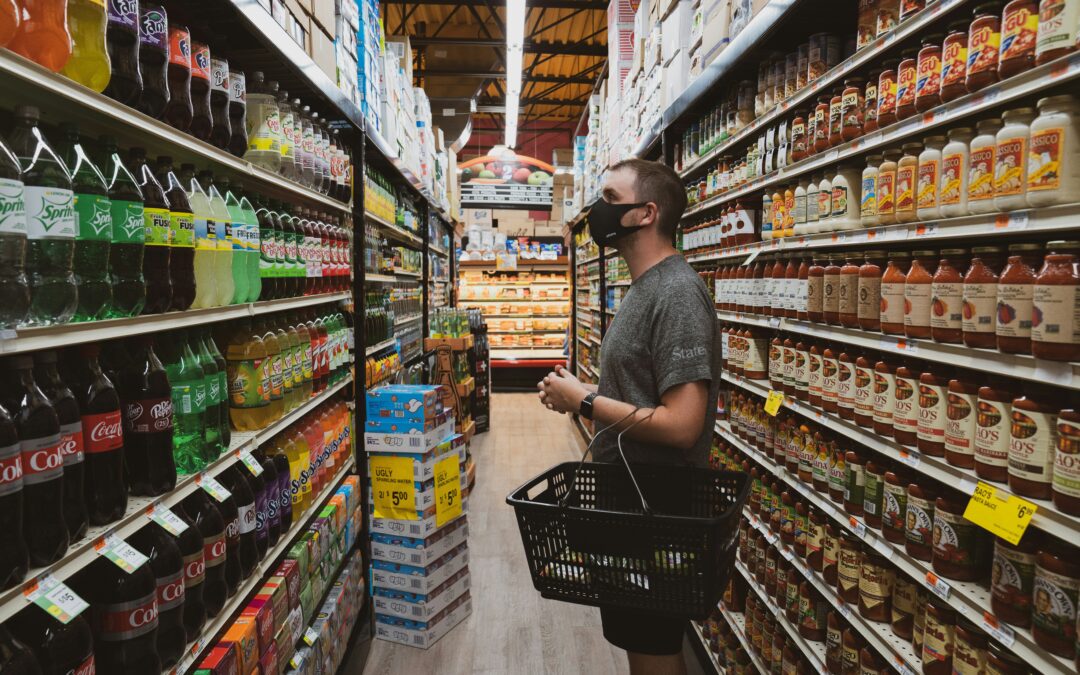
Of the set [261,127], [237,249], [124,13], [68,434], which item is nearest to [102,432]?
[68,434]

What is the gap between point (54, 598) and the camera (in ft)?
3.64

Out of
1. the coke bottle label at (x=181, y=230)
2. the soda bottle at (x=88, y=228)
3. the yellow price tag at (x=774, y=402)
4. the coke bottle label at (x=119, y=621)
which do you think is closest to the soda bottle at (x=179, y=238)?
the coke bottle label at (x=181, y=230)

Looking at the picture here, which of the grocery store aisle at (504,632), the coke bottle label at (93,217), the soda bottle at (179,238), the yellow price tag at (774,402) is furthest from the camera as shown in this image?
the grocery store aisle at (504,632)

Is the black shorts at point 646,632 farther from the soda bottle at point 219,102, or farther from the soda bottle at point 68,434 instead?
the soda bottle at point 219,102

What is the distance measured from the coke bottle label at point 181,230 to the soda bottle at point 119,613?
0.75 m

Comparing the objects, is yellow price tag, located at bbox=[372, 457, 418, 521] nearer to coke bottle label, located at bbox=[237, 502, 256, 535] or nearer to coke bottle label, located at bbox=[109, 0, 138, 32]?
coke bottle label, located at bbox=[237, 502, 256, 535]

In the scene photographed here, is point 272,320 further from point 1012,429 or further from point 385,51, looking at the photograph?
point 385,51

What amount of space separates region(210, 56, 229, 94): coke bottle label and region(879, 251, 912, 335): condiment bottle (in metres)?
2.06

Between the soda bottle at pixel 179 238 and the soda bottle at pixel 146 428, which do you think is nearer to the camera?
the soda bottle at pixel 146 428

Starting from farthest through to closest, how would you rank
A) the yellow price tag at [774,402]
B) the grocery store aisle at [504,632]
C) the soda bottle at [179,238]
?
the grocery store aisle at [504,632], the yellow price tag at [774,402], the soda bottle at [179,238]

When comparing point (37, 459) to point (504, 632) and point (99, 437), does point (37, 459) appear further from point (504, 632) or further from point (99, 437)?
point (504, 632)

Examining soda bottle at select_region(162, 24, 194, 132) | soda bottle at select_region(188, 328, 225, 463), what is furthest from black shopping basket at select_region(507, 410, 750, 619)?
soda bottle at select_region(162, 24, 194, 132)

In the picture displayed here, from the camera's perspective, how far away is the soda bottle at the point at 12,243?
1.05 m

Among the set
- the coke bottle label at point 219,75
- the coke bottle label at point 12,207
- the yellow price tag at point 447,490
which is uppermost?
the coke bottle label at point 219,75
